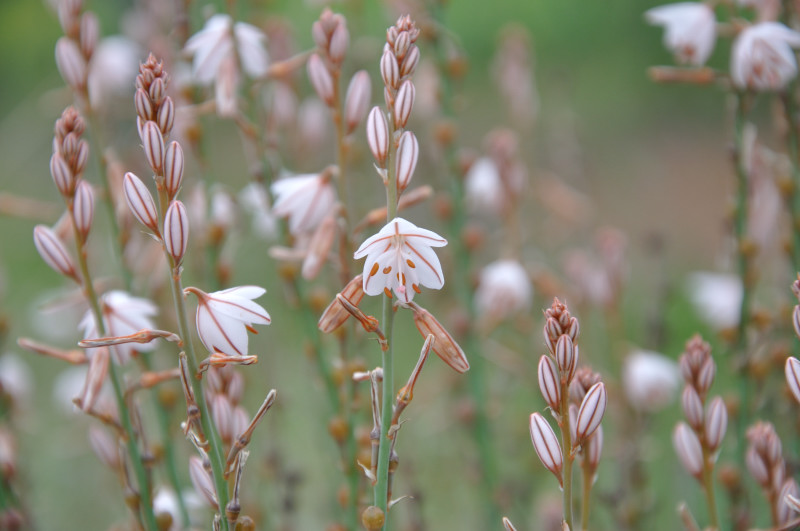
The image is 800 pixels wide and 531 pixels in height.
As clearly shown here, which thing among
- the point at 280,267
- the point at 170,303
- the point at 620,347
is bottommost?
the point at 620,347

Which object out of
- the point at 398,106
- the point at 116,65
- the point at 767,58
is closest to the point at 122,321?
the point at 398,106

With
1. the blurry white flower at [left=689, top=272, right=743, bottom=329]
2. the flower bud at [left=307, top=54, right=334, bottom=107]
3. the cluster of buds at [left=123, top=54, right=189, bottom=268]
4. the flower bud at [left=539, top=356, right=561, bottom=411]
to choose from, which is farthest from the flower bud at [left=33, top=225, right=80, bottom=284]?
the blurry white flower at [left=689, top=272, right=743, bottom=329]

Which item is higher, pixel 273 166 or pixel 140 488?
pixel 273 166

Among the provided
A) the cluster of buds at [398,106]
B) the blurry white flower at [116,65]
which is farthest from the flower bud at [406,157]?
the blurry white flower at [116,65]

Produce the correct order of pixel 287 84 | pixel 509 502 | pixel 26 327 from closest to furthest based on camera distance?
pixel 509 502 < pixel 287 84 < pixel 26 327

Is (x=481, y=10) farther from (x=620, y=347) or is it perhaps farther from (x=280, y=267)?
(x=280, y=267)

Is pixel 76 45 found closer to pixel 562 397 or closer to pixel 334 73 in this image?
pixel 334 73

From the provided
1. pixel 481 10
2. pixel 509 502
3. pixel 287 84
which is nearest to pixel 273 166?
pixel 287 84
